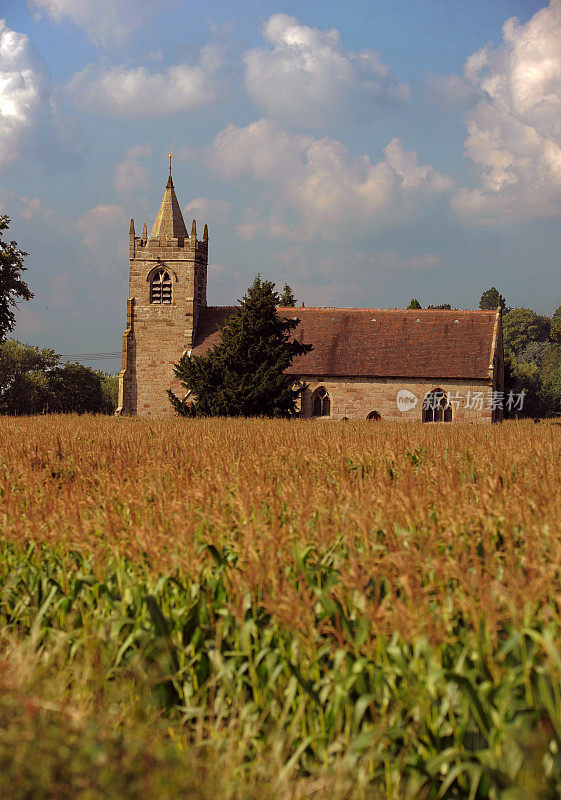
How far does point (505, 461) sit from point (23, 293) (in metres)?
30.9

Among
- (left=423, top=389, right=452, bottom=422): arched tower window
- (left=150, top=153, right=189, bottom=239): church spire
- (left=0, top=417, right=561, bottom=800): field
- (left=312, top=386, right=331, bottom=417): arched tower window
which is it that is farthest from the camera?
(left=150, top=153, right=189, bottom=239): church spire

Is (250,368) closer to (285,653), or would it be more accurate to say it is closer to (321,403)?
(321,403)

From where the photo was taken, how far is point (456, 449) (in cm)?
1153

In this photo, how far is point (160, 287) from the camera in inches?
1812

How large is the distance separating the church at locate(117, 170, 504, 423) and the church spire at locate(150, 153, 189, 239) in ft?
0.21

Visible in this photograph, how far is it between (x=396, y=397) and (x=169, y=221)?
60.1ft

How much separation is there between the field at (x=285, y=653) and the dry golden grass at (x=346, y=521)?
0.12 ft

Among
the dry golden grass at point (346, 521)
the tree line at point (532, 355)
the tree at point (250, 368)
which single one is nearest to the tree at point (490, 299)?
the tree line at point (532, 355)

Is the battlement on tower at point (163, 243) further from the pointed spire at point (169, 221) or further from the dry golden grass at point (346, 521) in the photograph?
the dry golden grass at point (346, 521)

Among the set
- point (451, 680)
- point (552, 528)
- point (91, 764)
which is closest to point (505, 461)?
point (552, 528)

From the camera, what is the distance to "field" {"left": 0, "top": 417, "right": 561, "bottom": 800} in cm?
282

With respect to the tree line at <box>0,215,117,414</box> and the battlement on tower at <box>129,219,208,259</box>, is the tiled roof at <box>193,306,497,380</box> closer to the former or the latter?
the battlement on tower at <box>129,219,208,259</box>
